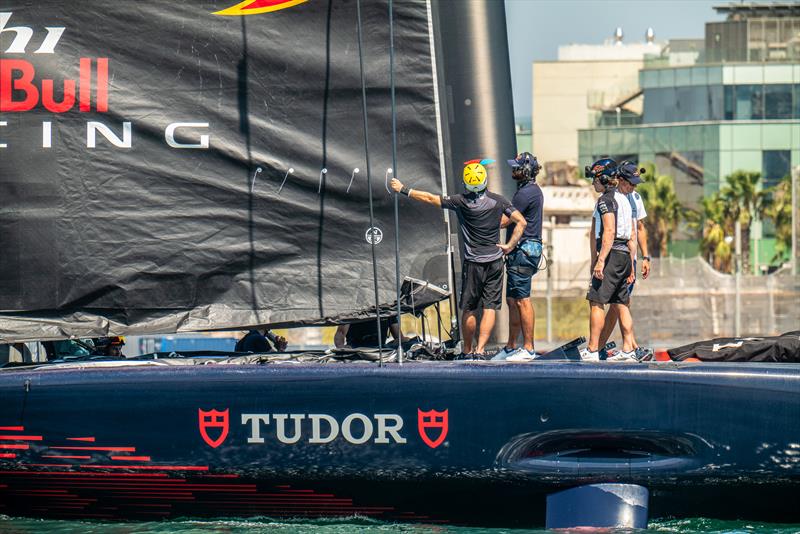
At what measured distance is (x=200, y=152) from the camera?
9195mm

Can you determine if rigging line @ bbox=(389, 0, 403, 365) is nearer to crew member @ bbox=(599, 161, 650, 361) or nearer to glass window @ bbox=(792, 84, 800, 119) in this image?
crew member @ bbox=(599, 161, 650, 361)

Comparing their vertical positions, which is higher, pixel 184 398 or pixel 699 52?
pixel 699 52

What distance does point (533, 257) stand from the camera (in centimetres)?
924

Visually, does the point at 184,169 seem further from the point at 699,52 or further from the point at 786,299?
the point at 699,52

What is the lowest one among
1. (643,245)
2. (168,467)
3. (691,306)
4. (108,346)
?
(691,306)

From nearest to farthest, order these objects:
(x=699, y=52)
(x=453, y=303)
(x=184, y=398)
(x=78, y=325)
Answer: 1. (x=184, y=398)
2. (x=78, y=325)
3. (x=453, y=303)
4. (x=699, y=52)

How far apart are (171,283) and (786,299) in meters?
27.6

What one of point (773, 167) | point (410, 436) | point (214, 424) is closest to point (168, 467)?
point (214, 424)

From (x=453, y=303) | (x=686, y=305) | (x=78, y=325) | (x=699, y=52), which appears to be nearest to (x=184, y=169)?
(x=78, y=325)

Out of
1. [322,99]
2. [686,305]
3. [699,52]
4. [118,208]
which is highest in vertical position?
[699,52]

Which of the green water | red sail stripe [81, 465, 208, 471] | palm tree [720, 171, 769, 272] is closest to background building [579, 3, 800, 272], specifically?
palm tree [720, 171, 769, 272]

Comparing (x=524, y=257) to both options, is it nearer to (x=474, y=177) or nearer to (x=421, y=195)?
(x=474, y=177)

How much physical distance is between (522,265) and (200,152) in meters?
2.32

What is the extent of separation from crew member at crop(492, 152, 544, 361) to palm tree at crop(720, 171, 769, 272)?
51583 millimetres
